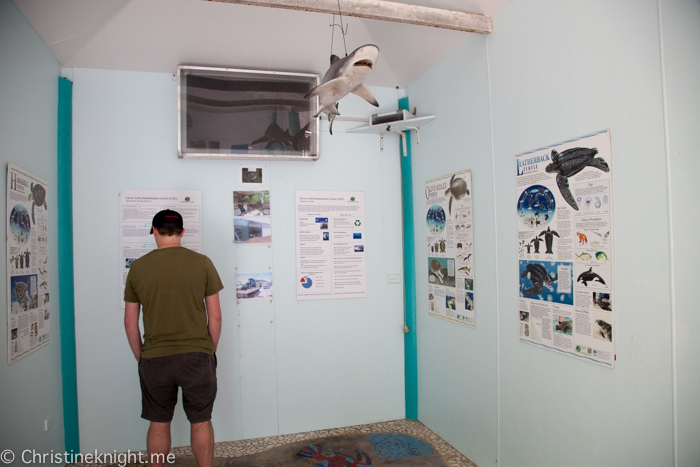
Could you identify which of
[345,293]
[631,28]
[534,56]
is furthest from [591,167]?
[345,293]

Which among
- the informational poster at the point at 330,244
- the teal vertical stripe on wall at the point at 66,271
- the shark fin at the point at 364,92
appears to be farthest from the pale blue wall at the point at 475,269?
the teal vertical stripe on wall at the point at 66,271

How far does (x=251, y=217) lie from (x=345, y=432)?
1834mm

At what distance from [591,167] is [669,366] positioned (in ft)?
2.77

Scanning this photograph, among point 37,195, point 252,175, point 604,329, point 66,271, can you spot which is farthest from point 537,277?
point 66,271

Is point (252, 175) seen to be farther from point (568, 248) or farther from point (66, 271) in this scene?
point (568, 248)

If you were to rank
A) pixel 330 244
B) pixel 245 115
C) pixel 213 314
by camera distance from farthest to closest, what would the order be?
pixel 330 244 < pixel 245 115 < pixel 213 314

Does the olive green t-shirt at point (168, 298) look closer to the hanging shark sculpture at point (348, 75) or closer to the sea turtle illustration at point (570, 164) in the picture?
the hanging shark sculpture at point (348, 75)

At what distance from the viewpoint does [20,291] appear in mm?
2230

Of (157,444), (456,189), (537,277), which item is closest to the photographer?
(537,277)

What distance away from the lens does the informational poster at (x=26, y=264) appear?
84.0 inches

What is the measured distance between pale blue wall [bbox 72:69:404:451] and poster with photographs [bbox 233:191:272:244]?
0.17 ft

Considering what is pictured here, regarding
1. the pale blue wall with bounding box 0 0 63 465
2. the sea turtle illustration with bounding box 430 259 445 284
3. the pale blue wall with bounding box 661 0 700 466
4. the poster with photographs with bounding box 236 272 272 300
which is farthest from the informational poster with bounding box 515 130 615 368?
the pale blue wall with bounding box 0 0 63 465

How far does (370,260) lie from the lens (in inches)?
138

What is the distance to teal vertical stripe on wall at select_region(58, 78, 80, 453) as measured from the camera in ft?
9.37
